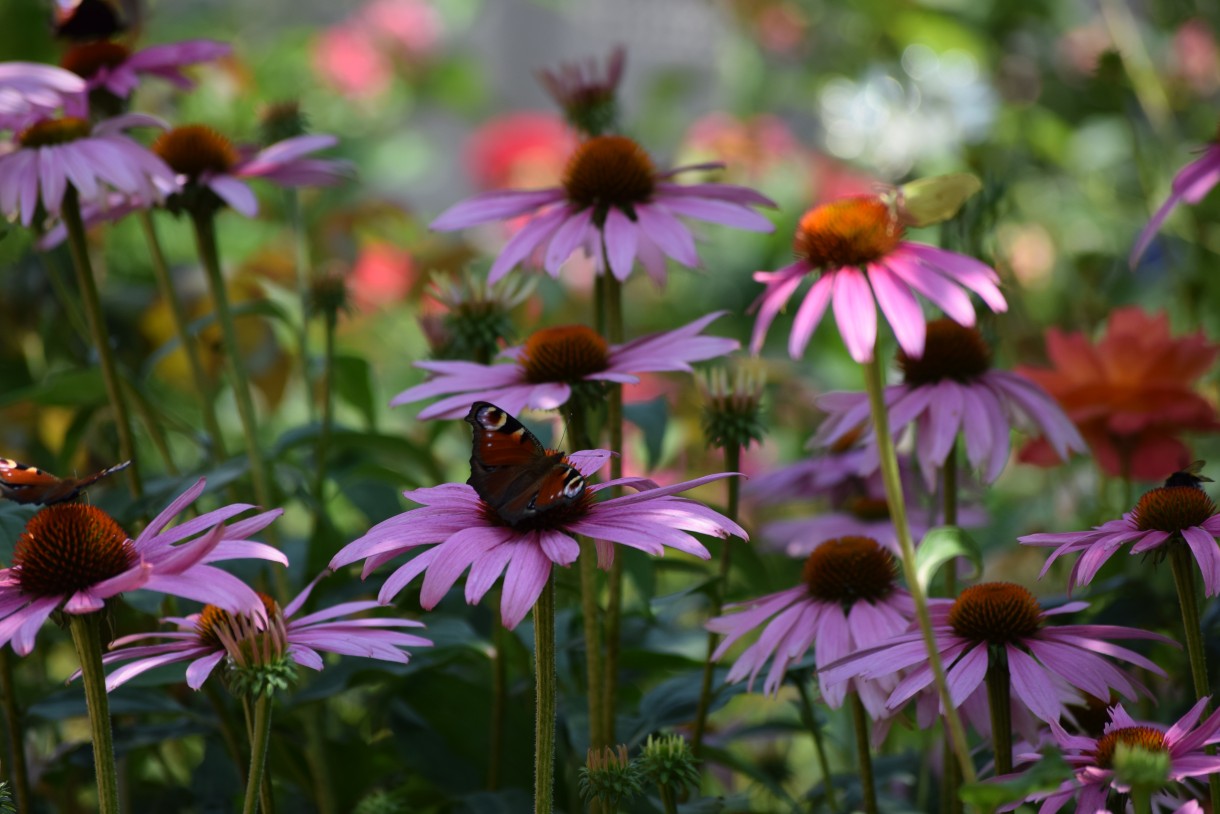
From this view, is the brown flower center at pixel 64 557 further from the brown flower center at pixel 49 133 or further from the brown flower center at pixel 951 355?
the brown flower center at pixel 951 355

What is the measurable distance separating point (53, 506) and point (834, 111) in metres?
2.54

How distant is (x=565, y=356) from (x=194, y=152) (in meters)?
0.37

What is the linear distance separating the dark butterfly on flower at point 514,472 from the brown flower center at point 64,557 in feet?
0.60

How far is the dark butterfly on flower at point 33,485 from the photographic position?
674 millimetres

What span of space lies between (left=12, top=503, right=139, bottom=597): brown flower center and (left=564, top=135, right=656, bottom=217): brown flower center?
439 millimetres

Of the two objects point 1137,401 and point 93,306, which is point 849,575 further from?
point 93,306

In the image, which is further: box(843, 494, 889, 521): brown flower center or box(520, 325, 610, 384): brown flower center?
box(843, 494, 889, 521): brown flower center

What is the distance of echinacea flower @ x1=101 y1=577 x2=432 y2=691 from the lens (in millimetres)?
635

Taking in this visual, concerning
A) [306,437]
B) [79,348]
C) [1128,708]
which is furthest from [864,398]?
[79,348]

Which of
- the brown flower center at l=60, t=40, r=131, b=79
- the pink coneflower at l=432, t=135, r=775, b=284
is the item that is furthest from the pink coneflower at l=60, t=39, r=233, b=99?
the pink coneflower at l=432, t=135, r=775, b=284

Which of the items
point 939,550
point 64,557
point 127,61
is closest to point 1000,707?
point 939,550

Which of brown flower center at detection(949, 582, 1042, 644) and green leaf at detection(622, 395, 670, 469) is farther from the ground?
green leaf at detection(622, 395, 670, 469)

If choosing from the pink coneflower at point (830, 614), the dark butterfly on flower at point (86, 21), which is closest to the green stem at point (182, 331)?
the dark butterfly on flower at point (86, 21)

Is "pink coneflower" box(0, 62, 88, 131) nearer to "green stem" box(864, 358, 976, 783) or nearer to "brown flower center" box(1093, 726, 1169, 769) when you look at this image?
"green stem" box(864, 358, 976, 783)
